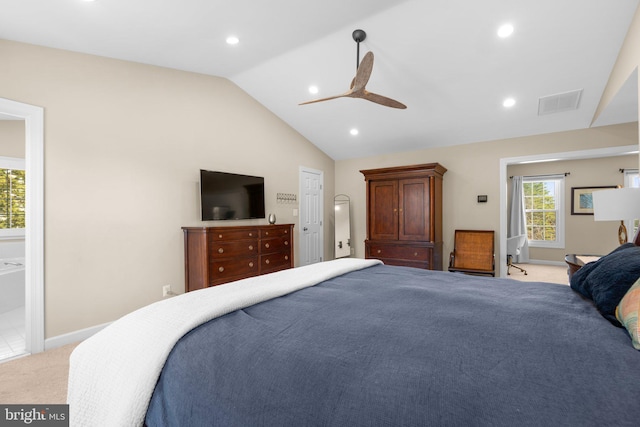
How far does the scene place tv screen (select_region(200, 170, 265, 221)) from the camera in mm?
3822

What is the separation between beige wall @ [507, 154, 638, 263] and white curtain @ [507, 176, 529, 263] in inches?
11.6

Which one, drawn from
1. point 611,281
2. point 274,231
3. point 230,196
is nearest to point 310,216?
point 274,231

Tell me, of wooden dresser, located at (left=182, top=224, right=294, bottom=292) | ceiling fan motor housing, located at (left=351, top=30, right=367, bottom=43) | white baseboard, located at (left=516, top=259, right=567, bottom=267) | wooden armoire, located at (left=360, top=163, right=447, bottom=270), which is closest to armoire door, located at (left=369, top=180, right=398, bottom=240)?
wooden armoire, located at (left=360, top=163, right=447, bottom=270)

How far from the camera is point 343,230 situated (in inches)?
241

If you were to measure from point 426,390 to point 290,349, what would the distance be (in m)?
0.40

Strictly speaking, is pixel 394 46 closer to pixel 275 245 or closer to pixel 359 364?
pixel 275 245

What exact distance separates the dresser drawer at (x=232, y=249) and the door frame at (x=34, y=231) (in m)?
1.46

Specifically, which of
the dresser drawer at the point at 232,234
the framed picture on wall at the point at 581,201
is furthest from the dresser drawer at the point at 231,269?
the framed picture on wall at the point at 581,201

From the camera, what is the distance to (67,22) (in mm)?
2449

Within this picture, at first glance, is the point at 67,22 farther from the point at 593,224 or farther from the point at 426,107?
the point at 593,224

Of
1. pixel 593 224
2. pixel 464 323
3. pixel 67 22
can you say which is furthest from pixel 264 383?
pixel 593 224

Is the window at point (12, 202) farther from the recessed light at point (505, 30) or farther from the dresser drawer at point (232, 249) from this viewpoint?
the recessed light at point (505, 30)

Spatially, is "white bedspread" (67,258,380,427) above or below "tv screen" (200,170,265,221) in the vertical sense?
below

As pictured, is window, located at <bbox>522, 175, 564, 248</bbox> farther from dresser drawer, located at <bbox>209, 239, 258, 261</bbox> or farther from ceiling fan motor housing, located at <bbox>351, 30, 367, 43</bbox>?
dresser drawer, located at <bbox>209, 239, 258, 261</bbox>
